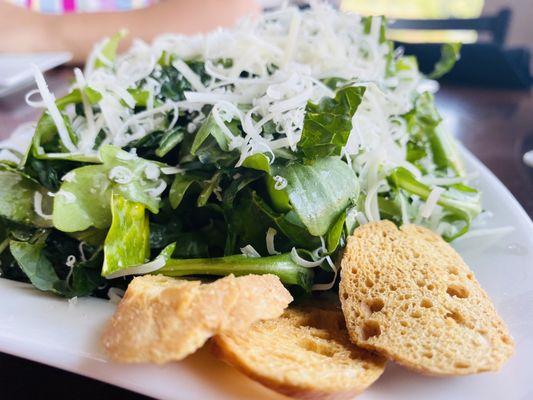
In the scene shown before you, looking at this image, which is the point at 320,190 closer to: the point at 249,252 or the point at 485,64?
the point at 249,252

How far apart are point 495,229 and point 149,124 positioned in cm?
83

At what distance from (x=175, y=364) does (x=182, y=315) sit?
9 cm

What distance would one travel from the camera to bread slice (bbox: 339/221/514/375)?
0.74 metres

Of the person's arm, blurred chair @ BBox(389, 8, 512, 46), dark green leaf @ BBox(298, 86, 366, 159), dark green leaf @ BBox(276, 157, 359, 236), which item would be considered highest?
dark green leaf @ BBox(298, 86, 366, 159)

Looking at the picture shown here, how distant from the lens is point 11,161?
1165mm

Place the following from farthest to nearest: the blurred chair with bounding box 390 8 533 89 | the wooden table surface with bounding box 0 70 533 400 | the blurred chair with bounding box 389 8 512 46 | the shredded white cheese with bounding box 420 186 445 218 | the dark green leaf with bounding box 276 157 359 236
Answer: the blurred chair with bounding box 389 8 512 46
the blurred chair with bounding box 390 8 533 89
the shredded white cheese with bounding box 420 186 445 218
the dark green leaf with bounding box 276 157 359 236
the wooden table surface with bounding box 0 70 533 400

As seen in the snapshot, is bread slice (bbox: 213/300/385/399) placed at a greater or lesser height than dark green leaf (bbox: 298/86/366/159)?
lesser

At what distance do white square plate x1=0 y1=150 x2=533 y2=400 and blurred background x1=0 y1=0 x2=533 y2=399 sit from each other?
0.36ft

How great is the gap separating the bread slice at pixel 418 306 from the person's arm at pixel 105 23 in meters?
2.99

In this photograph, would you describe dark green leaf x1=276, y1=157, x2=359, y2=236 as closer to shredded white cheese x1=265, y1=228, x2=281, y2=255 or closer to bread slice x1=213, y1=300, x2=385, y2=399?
shredded white cheese x1=265, y1=228, x2=281, y2=255

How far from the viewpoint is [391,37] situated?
11.1 feet

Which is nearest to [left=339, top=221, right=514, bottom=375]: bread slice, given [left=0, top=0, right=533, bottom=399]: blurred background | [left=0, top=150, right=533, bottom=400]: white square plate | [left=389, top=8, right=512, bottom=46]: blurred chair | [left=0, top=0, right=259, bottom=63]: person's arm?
[left=0, top=150, right=533, bottom=400]: white square plate

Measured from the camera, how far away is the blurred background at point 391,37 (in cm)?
91

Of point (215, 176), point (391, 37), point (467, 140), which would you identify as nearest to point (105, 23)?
point (391, 37)
